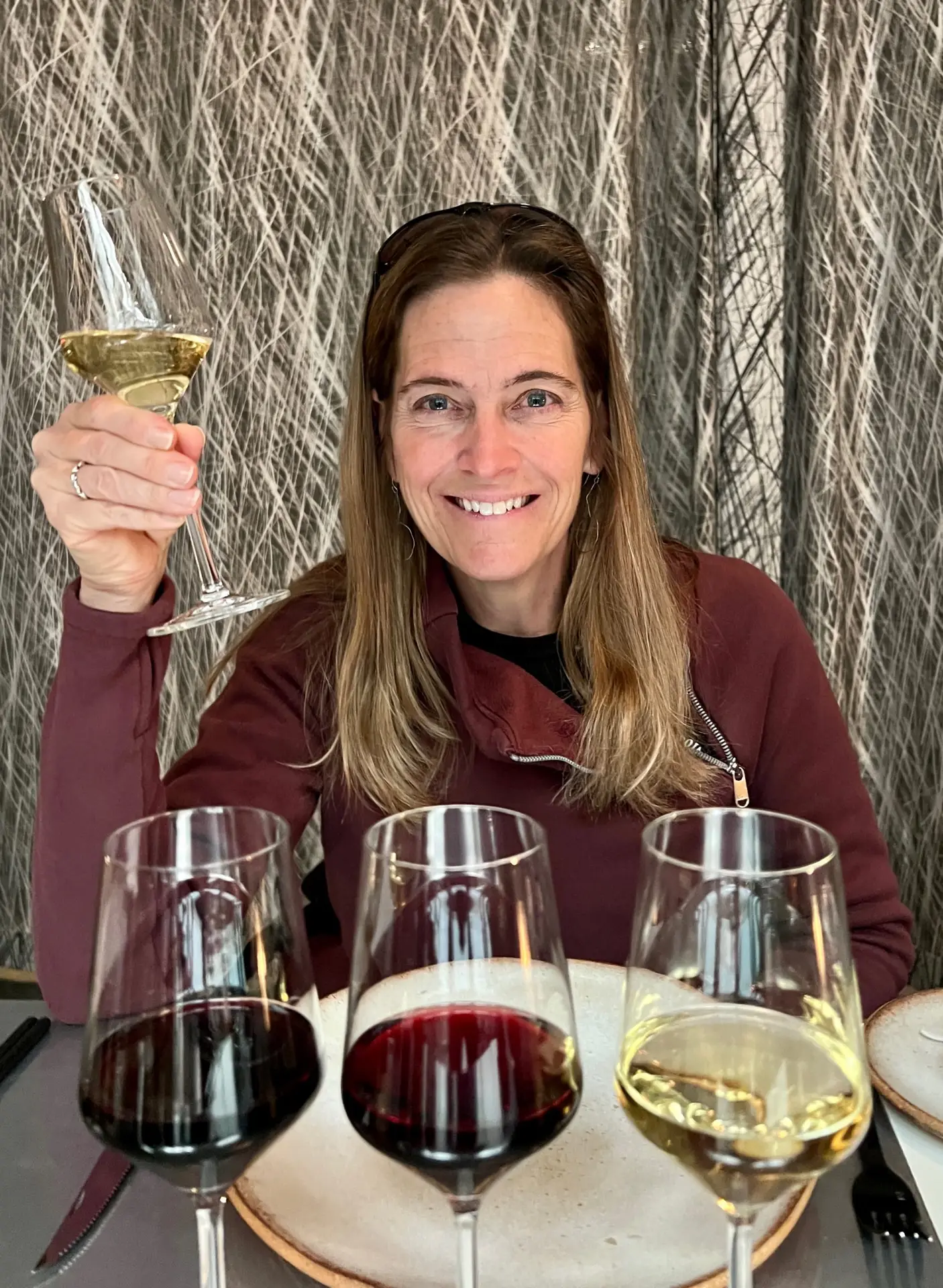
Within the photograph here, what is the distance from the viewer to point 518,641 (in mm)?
1343

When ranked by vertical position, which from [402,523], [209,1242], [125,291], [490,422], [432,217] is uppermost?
[432,217]

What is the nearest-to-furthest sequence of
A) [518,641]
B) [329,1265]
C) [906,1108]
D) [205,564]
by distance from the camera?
[329,1265] < [906,1108] < [205,564] < [518,641]

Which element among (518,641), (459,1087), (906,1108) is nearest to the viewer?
(459,1087)

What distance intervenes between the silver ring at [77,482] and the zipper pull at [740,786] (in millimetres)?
739

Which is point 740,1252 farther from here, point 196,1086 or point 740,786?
point 740,786

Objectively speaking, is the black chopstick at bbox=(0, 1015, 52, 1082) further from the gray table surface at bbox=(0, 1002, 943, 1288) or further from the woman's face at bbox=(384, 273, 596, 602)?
the woman's face at bbox=(384, 273, 596, 602)

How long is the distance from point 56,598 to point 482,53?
3.64ft

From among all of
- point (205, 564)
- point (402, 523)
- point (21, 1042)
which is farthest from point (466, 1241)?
point (402, 523)

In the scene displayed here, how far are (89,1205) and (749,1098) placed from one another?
44cm

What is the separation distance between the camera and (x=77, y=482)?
889 millimetres

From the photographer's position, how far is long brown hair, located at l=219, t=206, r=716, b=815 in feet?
4.02

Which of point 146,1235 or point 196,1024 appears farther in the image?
point 146,1235

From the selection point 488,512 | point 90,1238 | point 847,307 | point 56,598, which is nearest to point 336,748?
point 488,512

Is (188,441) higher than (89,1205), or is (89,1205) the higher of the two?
(188,441)
